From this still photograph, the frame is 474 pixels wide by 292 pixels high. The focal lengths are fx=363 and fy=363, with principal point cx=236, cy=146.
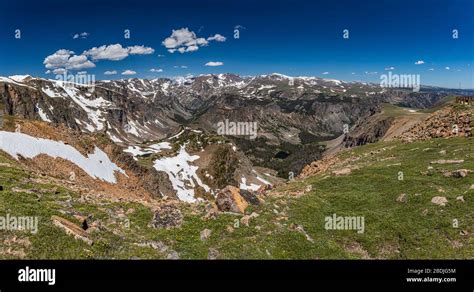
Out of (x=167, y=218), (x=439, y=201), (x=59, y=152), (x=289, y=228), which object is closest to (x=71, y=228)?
(x=167, y=218)

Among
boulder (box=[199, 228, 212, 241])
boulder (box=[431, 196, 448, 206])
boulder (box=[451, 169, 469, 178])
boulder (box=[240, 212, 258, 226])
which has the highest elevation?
boulder (box=[451, 169, 469, 178])

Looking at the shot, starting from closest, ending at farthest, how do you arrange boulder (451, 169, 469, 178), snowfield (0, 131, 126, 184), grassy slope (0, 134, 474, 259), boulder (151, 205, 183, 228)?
grassy slope (0, 134, 474, 259)
boulder (151, 205, 183, 228)
boulder (451, 169, 469, 178)
snowfield (0, 131, 126, 184)

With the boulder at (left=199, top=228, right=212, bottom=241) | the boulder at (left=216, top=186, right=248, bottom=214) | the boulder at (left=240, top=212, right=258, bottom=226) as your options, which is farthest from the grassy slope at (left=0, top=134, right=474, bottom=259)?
the boulder at (left=216, top=186, right=248, bottom=214)

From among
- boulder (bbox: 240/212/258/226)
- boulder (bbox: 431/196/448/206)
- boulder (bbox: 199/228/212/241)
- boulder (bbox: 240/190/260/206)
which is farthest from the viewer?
boulder (bbox: 240/190/260/206)

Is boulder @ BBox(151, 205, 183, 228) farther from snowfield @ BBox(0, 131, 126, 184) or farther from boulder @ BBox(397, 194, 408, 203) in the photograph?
snowfield @ BBox(0, 131, 126, 184)

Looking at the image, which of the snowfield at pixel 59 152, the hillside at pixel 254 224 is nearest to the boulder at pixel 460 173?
the hillside at pixel 254 224
